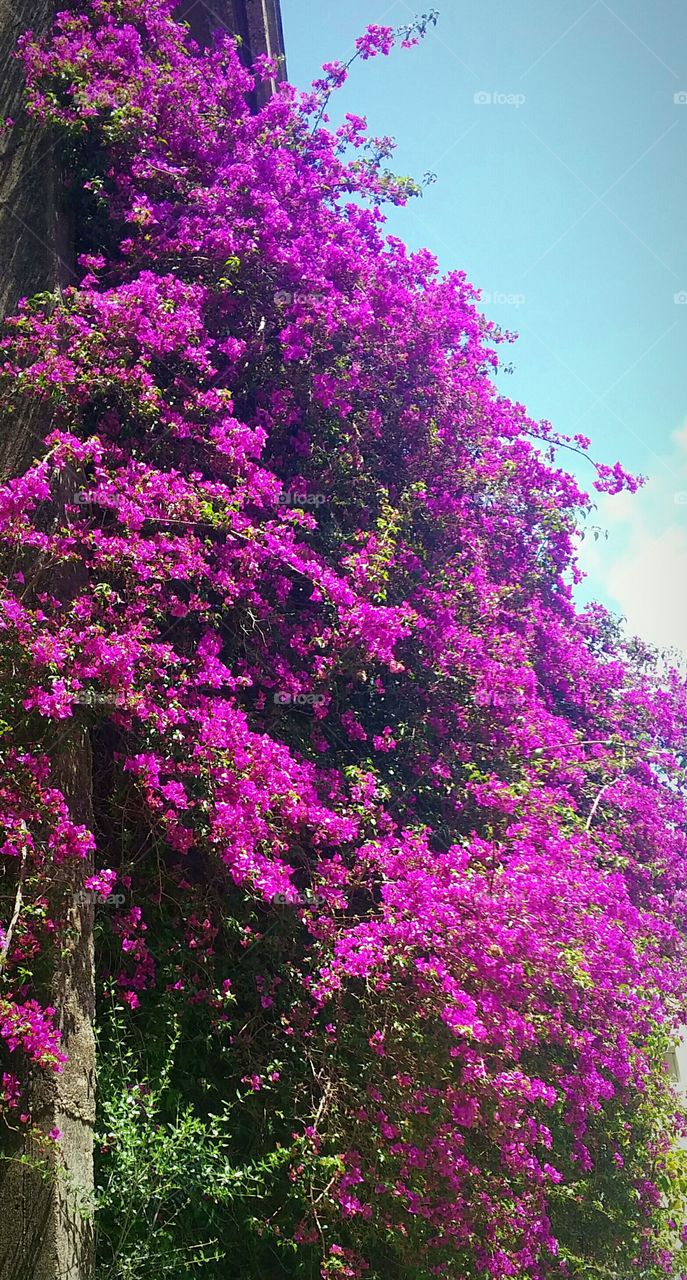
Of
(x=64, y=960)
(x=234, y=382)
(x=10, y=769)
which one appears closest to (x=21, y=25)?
(x=234, y=382)

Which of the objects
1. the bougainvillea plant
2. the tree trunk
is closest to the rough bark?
the tree trunk

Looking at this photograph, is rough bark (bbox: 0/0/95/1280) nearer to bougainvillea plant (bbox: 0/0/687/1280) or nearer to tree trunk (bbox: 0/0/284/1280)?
tree trunk (bbox: 0/0/284/1280)

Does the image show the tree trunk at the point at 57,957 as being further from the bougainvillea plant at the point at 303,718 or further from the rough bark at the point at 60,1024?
the bougainvillea plant at the point at 303,718

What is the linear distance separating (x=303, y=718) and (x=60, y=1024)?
2.16 metres

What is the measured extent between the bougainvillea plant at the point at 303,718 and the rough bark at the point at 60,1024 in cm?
15

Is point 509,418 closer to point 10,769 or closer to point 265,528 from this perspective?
point 265,528

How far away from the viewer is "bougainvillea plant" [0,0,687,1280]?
3502 mm

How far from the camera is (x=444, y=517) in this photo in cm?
592

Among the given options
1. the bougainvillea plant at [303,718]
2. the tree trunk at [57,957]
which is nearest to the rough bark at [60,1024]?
the tree trunk at [57,957]

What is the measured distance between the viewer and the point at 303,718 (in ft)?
15.6

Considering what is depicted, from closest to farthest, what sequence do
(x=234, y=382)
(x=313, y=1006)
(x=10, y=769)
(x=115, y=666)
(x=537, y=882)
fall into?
(x=10, y=769) < (x=115, y=666) < (x=313, y=1006) < (x=537, y=882) < (x=234, y=382)

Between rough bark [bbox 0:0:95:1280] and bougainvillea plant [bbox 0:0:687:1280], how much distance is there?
146mm

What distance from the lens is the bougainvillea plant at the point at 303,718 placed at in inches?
138

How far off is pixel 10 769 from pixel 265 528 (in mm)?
1886
